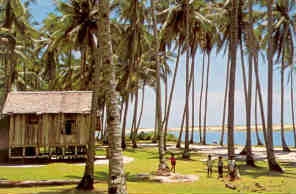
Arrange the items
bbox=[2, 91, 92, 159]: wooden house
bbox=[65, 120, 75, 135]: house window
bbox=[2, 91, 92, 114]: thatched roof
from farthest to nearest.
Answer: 1. bbox=[65, 120, 75, 135]: house window
2. bbox=[2, 91, 92, 159]: wooden house
3. bbox=[2, 91, 92, 114]: thatched roof

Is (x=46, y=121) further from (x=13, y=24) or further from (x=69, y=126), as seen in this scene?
(x=13, y=24)

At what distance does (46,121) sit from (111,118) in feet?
56.6

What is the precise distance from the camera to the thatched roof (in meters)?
27.6

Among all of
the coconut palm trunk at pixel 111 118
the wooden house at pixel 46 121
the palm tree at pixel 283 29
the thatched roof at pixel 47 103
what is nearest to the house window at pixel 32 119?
the wooden house at pixel 46 121

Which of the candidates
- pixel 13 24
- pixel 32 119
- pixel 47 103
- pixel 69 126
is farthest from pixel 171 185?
pixel 13 24

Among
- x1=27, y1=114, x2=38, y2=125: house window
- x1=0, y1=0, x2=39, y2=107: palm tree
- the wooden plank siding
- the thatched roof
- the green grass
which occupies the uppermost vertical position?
x1=0, y1=0, x2=39, y2=107: palm tree

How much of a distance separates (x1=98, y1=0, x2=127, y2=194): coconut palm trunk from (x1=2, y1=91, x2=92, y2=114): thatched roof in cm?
1500

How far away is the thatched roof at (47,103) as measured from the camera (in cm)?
2759

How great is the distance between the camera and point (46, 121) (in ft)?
92.8

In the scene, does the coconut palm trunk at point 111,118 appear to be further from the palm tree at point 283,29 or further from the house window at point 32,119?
the palm tree at point 283,29

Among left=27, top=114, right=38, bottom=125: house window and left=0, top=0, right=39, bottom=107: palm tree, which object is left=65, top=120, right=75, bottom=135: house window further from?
left=0, top=0, right=39, bottom=107: palm tree

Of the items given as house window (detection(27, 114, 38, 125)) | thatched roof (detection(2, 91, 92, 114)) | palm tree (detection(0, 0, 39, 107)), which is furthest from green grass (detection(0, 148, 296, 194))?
palm tree (detection(0, 0, 39, 107))

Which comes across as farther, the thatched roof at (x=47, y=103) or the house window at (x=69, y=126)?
the house window at (x=69, y=126)

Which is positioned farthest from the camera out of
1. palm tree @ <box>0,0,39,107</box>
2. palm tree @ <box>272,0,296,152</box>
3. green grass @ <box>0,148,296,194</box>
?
palm tree @ <box>272,0,296,152</box>
